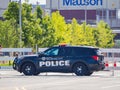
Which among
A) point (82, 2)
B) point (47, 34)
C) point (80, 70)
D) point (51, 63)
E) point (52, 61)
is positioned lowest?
point (47, 34)

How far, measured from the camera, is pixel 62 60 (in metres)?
30.6

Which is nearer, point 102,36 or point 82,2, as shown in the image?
point 102,36

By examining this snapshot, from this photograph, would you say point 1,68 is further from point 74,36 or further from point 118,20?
point 118,20

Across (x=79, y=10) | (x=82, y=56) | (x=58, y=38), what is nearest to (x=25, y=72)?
(x=82, y=56)

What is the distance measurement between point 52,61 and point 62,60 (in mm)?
532

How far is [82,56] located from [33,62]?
8.42 feet

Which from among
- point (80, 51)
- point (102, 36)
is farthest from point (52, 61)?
point (102, 36)

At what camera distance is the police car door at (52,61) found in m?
30.6

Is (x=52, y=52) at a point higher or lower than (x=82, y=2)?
lower

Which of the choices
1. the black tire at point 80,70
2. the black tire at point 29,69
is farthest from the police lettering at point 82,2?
the black tire at point 80,70

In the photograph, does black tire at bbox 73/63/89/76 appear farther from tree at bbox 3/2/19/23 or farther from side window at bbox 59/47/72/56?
tree at bbox 3/2/19/23

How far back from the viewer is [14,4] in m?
52.2

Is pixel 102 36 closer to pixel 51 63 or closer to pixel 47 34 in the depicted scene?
pixel 47 34

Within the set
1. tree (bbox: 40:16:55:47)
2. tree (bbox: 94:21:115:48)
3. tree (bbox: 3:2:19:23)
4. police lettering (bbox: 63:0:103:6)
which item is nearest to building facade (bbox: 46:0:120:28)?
police lettering (bbox: 63:0:103:6)
